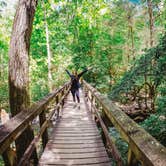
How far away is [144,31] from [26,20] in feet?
102

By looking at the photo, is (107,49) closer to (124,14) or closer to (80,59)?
(80,59)

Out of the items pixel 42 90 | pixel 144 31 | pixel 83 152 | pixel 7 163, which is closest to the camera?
pixel 7 163

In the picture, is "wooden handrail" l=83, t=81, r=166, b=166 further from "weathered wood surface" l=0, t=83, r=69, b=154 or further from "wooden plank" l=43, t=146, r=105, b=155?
"wooden plank" l=43, t=146, r=105, b=155

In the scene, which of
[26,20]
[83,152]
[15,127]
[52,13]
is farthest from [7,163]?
[52,13]

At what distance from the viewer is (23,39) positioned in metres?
4.57

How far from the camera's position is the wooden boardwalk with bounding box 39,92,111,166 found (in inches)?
145

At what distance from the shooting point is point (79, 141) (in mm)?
4824

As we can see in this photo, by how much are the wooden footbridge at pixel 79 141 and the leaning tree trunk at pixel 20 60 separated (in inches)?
18.3

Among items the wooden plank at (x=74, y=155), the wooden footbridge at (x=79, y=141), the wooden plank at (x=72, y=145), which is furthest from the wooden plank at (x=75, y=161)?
the wooden plank at (x=72, y=145)

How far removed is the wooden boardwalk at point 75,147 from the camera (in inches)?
145

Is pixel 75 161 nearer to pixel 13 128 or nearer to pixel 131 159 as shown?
pixel 13 128

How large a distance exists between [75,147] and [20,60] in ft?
7.52

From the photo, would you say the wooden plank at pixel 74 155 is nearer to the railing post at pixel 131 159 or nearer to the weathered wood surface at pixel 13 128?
→ the weathered wood surface at pixel 13 128

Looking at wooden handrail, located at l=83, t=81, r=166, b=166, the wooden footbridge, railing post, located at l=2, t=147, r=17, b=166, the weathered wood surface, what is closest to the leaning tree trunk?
the wooden footbridge
